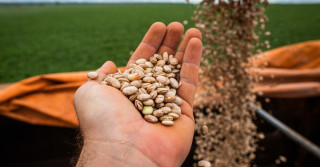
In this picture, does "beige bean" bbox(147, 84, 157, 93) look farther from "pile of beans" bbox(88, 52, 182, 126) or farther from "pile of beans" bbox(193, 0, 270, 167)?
"pile of beans" bbox(193, 0, 270, 167)

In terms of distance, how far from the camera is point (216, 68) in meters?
1.46

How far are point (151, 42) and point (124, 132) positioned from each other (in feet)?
1.48

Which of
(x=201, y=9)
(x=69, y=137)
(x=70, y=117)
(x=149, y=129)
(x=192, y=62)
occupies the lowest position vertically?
(x=69, y=137)

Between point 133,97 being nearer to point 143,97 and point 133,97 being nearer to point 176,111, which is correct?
point 143,97

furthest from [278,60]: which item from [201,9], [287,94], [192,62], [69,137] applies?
[69,137]

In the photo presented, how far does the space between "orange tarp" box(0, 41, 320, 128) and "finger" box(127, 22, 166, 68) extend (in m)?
0.70

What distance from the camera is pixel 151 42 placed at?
3.35 feet

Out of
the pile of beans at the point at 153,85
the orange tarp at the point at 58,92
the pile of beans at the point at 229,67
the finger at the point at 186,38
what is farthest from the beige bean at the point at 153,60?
the orange tarp at the point at 58,92

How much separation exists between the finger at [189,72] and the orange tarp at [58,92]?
0.82m

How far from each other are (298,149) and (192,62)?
1.73 meters

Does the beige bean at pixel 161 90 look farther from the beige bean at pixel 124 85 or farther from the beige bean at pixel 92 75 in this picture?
the beige bean at pixel 92 75

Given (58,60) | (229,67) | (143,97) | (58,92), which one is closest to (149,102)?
(143,97)

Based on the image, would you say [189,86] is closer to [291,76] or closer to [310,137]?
[291,76]

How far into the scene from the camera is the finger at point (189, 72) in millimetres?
926
